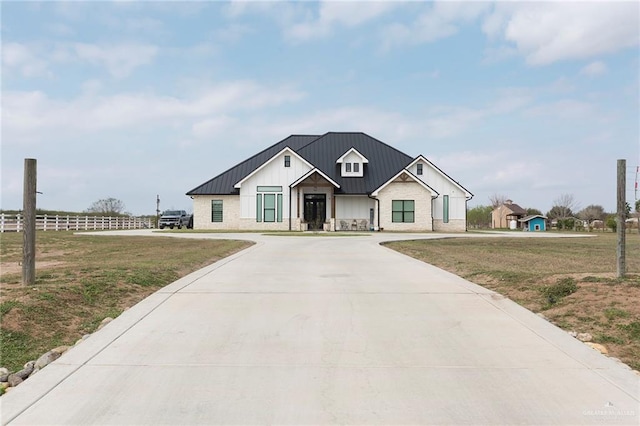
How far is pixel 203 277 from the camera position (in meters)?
11.4

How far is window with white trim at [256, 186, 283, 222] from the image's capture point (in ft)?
145

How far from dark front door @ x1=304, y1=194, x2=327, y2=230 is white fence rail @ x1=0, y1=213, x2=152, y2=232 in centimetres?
2085

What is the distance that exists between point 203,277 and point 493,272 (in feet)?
21.5

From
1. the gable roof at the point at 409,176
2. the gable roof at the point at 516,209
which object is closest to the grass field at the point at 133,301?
the gable roof at the point at 409,176

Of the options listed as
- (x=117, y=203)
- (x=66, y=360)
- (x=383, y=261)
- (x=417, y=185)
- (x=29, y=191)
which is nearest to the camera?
(x=66, y=360)

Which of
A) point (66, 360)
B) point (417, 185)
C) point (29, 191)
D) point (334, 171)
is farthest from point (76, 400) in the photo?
point (334, 171)

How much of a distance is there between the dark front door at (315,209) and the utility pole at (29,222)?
3460 centimetres

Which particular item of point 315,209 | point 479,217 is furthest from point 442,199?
point 479,217

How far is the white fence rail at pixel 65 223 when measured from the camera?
40.2 metres

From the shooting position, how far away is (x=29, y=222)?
32.4 ft

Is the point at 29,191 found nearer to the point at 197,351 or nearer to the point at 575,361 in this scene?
the point at 197,351

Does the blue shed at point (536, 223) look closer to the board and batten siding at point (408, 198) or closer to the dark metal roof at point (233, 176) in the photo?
the board and batten siding at point (408, 198)

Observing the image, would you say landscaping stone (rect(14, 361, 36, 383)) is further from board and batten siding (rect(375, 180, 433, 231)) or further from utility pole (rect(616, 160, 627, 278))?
board and batten siding (rect(375, 180, 433, 231))

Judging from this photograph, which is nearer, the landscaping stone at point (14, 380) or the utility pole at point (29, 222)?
the landscaping stone at point (14, 380)
